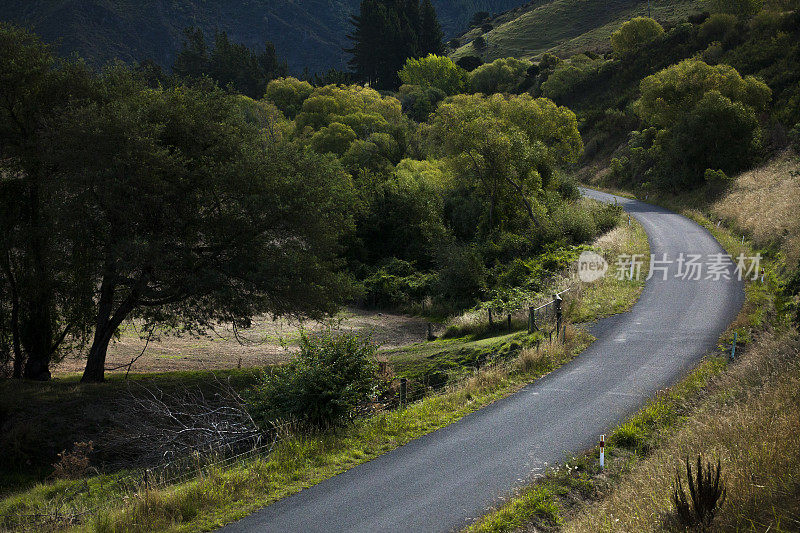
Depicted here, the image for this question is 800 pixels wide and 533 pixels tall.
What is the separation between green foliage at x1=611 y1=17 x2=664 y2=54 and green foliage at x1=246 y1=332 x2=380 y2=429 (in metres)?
82.5

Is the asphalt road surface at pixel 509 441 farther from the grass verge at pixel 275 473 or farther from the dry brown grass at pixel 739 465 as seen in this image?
the dry brown grass at pixel 739 465

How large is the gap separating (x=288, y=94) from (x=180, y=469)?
75.7m

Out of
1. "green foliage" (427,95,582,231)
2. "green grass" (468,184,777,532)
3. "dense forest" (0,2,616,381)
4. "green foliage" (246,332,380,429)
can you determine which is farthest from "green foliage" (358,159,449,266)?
"green foliage" (246,332,380,429)

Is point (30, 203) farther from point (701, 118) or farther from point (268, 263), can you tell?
point (701, 118)

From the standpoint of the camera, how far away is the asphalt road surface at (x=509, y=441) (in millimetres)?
8766

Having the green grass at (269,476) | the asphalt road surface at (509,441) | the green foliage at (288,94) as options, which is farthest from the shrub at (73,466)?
the green foliage at (288,94)

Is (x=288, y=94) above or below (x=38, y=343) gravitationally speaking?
above

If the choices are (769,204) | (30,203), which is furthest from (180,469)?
(769,204)

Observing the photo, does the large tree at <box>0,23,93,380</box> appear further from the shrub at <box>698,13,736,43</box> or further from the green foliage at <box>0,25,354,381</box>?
the shrub at <box>698,13,736,43</box>

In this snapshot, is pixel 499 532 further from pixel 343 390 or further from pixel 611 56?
pixel 611 56

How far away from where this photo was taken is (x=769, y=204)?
30.8 meters

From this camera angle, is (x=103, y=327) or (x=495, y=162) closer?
(x=103, y=327)

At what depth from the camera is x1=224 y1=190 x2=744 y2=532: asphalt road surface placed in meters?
8.77

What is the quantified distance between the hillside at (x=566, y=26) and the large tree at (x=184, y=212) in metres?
96.8
